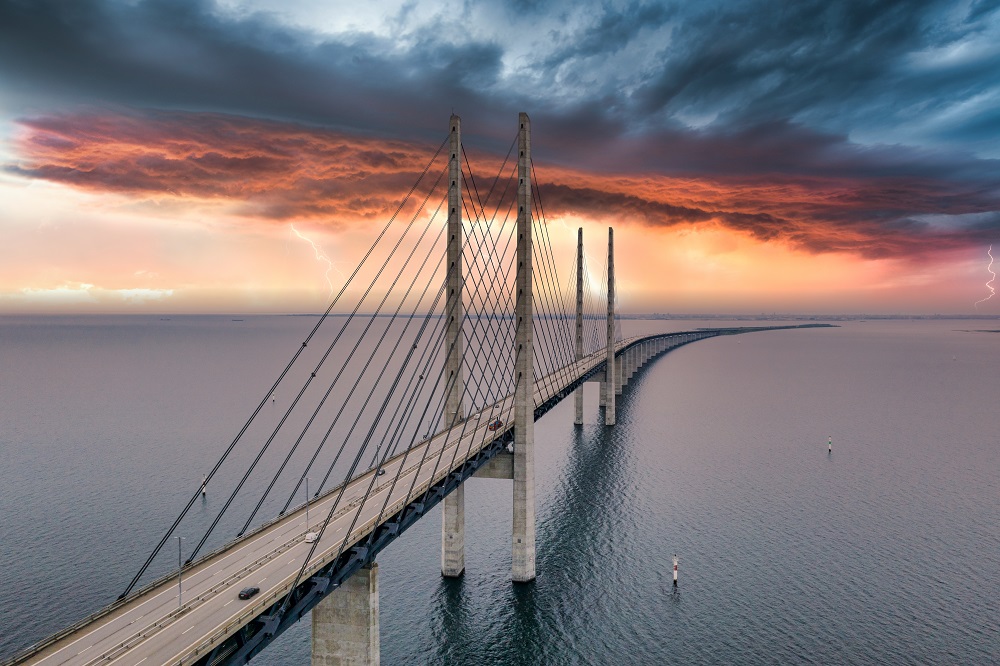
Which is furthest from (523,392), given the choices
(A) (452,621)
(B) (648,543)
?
(B) (648,543)

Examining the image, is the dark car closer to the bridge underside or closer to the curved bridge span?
the curved bridge span

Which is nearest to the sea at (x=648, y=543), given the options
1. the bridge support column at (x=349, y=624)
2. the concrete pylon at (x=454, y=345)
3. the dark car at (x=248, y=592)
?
the concrete pylon at (x=454, y=345)

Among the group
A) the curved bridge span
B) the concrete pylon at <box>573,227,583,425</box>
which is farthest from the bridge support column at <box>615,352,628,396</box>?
the curved bridge span

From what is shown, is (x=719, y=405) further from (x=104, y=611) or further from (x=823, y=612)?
(x=104, y=611)

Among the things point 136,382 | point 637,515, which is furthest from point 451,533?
point 136,382

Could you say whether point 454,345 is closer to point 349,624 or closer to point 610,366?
point 349,624

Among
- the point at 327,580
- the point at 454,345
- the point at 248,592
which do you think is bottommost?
the point at 327,580
